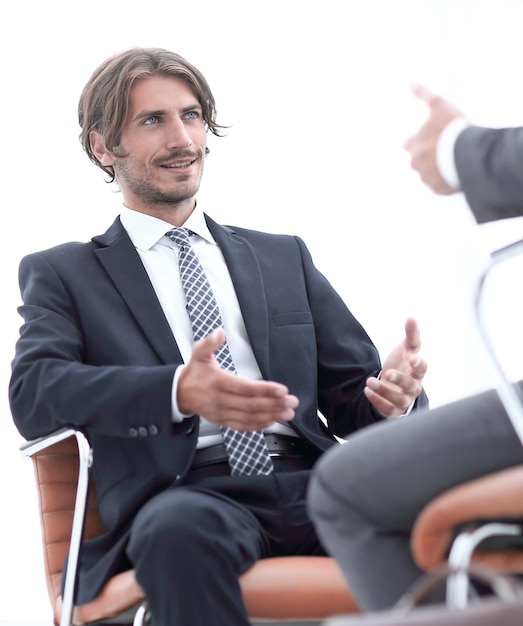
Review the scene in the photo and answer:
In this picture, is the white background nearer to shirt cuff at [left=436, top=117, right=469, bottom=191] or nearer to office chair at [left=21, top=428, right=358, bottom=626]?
office chair at [left=21, top=428, right=358, bottom=626]

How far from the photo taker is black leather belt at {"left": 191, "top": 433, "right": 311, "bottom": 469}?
216 centimetres

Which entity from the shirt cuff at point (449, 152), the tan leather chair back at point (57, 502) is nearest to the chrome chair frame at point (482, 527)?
the shirt cuff at point (449, 152)

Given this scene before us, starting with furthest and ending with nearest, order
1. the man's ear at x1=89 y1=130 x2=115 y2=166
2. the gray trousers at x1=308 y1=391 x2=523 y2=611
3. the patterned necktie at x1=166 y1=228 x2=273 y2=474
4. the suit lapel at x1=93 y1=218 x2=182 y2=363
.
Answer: the man's ear at x1=89 y1=130 x2=115 y2=166 → the suit lapel at x1=93 y1=218 x2=182 y2=363 → the patterned necktie at x1=166 y1=228 x2=273 y2=474 → the gray trousers at x1=308 y1=391 x2=523 y2=611

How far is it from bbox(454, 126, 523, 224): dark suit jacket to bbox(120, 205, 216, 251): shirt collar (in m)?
1.19

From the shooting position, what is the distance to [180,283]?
7.80 feet

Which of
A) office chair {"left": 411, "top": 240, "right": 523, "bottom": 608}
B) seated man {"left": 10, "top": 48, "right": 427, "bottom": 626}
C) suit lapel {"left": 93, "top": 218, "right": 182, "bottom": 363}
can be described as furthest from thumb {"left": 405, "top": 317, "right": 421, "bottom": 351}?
office chair {"left": 411, "top": 240, "right": 523, "bottom": 608}

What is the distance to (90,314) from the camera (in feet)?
7.48

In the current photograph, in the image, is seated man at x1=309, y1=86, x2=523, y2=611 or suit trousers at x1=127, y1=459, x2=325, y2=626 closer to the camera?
seated man at x1=309, y1=86, x2=523, y2=611

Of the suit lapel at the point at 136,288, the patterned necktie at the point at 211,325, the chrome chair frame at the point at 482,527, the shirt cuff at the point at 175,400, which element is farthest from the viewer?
the suit lapel at the point at 136,288

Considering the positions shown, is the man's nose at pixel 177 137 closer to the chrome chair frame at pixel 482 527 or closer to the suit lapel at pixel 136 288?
the suit lapel at pixel 136 288

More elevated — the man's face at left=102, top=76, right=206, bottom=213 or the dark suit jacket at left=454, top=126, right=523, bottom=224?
the man's face at left=102, top=76, right=206, bottom=213

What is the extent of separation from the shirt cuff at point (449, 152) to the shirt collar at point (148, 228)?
1.14m

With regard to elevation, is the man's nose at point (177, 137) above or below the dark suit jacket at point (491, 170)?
above

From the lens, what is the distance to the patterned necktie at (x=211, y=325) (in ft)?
6.99
